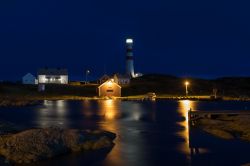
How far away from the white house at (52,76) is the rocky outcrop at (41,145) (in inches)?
4118

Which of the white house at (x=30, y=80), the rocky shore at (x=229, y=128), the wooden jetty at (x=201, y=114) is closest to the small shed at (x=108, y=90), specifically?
the white house at (x=30, y=80)

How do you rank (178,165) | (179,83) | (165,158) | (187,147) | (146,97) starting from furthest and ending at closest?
(179,83), (146,97), (187,147), (165,158), (178,165)

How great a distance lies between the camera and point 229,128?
135 ft

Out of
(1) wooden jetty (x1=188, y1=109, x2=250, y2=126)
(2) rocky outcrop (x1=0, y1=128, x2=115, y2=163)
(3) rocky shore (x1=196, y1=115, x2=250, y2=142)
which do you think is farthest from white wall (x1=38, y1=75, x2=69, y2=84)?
(2) rocky outcrop (x1=0, y1=128, x2=115, y2=163)

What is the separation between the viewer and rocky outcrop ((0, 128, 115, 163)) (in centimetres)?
2716

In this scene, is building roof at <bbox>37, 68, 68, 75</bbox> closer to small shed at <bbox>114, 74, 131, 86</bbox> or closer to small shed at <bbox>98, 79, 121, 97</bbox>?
small shed at <bbox>114, 74, 131, 86</bbox>

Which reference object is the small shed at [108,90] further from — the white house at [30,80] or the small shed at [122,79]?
the white house at [30,80]

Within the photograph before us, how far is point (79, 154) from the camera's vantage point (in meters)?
29.4

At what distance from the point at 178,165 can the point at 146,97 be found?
8353 cm

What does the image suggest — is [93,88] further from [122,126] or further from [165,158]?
[165,158]

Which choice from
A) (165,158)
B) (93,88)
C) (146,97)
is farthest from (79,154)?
(93,88)

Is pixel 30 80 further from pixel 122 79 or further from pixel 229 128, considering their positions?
pixel 229 128

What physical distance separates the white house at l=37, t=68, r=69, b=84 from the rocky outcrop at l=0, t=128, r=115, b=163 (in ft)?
343

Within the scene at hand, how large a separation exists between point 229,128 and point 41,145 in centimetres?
1915
